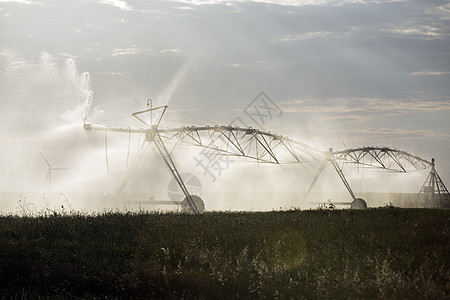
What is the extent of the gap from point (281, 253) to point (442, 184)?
6424 centimetres

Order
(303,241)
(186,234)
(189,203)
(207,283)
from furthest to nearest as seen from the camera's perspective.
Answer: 1. (189,203)
2. (186,234)
3. (303,241)
4. (207,283)

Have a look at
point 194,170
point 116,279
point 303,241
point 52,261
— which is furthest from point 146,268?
point 194,170

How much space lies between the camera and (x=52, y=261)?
1532 centimetres

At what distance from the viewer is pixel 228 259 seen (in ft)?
48.0

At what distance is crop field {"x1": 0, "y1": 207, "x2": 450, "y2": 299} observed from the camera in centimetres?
1219

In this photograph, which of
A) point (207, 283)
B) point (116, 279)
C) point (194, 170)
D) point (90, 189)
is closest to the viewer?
point (207, 283)

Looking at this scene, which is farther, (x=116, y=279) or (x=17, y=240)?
(x=17, y=240)

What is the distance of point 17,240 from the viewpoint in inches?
699

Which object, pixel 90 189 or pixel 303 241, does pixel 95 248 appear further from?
pixel 90 189

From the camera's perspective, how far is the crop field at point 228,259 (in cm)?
1219

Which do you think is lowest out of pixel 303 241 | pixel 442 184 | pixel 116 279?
pixel 116 279

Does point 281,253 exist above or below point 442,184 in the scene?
below

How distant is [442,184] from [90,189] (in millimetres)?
69804

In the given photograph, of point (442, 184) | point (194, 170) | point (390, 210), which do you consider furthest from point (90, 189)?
point (390, 210)
